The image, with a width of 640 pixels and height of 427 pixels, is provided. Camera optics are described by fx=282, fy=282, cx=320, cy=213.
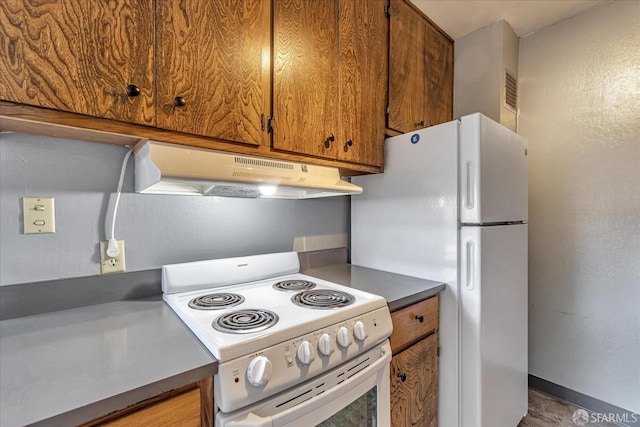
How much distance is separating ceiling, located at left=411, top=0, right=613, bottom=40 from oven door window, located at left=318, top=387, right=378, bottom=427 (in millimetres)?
2104

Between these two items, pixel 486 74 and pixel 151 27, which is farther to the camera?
pixel 486 74

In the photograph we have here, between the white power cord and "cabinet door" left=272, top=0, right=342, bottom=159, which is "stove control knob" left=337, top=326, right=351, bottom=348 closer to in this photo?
"cabinet door" left=272, top=0, right=342, bottom=159

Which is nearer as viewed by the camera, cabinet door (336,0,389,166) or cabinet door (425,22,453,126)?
cabinet door (336,0,389,166)

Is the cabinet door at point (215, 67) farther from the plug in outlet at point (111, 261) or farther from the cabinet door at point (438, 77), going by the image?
the cabinet door at point (438, 77)

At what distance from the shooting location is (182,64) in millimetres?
910

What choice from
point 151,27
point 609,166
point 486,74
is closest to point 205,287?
point 151,27

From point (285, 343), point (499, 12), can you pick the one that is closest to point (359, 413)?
point (285, 343)

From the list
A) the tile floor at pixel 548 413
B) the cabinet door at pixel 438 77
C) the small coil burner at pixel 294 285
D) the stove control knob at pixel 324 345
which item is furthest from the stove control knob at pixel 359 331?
the tile floor at pixel 548 413

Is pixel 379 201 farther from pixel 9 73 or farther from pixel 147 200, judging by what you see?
pixel 9 73

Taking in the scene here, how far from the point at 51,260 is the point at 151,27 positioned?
829 mm

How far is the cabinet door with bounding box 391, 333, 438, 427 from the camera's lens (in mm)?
1161

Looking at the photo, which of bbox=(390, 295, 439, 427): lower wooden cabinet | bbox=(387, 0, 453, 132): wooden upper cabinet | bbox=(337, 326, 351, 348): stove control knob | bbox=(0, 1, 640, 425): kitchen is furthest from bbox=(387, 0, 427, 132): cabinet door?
bbox=(337, 326, 351, 348): stove control knob

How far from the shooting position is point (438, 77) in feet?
6.33

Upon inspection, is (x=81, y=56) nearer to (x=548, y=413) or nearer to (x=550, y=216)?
(x=550, y=216)
